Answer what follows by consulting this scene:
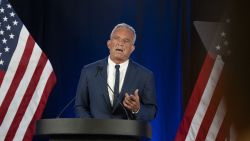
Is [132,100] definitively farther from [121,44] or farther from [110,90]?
[121,44]

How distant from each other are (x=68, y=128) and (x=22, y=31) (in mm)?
2753

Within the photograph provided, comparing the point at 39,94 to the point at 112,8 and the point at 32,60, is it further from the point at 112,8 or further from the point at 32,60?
the point at 112,8

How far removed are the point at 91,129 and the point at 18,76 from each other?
2.63 meters

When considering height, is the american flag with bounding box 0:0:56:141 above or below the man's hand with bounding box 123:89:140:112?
above

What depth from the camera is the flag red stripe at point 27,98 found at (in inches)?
154

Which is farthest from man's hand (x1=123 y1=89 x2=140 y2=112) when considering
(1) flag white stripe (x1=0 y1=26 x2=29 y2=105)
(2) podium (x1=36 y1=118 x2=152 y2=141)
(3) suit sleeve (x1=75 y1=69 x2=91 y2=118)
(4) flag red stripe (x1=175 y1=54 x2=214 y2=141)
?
(1) flag white stripe (x1=0 y1=26 x2=29 y2=105)

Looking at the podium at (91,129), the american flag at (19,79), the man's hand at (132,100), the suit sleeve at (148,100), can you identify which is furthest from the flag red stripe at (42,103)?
the podium at (91,129)

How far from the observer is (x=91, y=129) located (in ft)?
5.06

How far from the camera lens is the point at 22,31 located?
4.11 m

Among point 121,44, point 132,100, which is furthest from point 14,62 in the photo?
point 132,100

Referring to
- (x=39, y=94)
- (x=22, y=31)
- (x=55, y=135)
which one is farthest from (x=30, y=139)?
(x=55, y=135)

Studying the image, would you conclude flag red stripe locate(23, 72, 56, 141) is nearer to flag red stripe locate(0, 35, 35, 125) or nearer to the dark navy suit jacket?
flag red stripe locate(0, 35, 35, 125)

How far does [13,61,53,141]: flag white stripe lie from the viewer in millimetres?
3934

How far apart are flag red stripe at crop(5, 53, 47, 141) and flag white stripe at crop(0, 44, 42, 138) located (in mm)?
29
